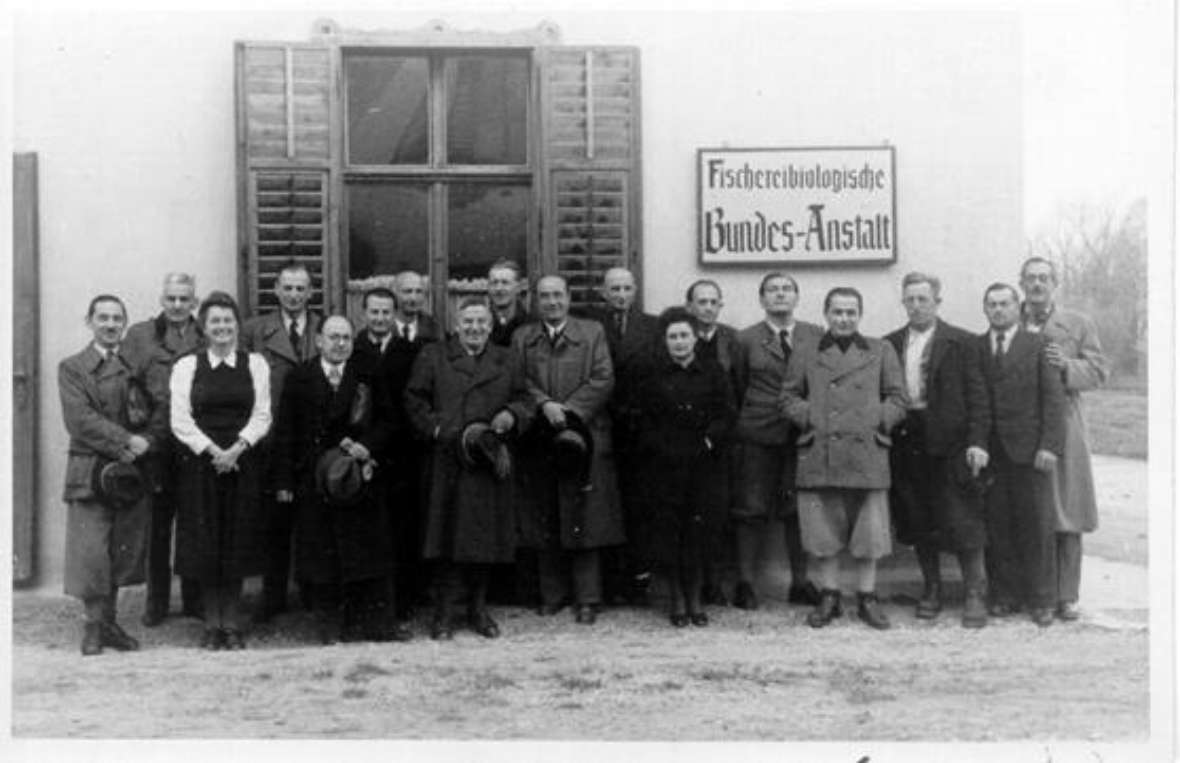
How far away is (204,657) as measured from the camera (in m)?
4.79

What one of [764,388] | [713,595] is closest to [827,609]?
[713,595]

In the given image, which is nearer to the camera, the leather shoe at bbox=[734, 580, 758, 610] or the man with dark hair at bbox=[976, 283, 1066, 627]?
the man with dark hair at bbox=[976, 283, 1066, 627]

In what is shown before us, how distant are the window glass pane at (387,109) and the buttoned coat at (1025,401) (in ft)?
7.99

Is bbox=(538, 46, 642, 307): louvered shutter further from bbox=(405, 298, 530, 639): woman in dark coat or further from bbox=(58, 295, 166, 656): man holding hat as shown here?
bbox=(58, 295, 166, 656): man holding hat

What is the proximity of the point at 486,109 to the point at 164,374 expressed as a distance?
169 cm

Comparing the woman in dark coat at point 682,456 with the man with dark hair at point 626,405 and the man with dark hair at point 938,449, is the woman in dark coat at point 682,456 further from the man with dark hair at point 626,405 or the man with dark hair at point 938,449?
the man with dark hair at point 938,449

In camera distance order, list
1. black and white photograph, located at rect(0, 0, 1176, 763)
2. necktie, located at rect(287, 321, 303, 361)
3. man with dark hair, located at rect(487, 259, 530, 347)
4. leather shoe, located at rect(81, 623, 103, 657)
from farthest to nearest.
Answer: man with dark hair, located at rect(487, 259, 530, 347), necktie, located at rect(287, 321, 303, 361), leather shoe, located at rect(81, 623, 103, 657), black and white photograph, located at rect(0, 0, 1176, 763)

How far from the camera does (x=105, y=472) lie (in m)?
4.89

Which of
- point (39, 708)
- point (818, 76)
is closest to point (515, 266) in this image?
point (818, 76)

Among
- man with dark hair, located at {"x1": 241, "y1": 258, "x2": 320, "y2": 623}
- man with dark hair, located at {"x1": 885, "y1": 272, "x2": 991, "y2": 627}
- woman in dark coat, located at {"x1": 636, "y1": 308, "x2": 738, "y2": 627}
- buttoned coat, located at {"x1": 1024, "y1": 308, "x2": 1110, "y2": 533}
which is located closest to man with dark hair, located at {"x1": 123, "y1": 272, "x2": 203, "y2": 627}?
man with dark hair, located at {"x1": 241, "y1": 258, "x2": 320, "y2": 623}

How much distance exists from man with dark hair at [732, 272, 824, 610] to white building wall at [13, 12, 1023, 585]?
0.97 ft

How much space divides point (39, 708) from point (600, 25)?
321 centimetres

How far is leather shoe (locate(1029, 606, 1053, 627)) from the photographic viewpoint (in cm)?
506

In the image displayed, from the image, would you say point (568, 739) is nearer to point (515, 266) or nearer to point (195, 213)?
point (515, 266)
